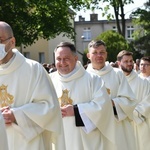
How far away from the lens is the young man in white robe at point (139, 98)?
813 centimetres

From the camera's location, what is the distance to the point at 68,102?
610 cm

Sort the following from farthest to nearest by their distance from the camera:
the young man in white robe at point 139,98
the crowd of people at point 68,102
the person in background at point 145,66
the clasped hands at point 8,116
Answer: the person in background at point 145,66, the young man in white robe at point 139,98, the crowd of people at point 68,102, the clasped hands at point 8,116

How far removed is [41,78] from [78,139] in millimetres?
1371

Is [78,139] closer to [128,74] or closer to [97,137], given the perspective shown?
[97,137]

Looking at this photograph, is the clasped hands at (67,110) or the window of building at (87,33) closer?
the clasped hands at (67,110)

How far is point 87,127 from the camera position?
601 centimetres

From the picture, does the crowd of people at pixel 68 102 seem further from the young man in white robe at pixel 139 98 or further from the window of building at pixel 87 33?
the window of building at pixel 87 33

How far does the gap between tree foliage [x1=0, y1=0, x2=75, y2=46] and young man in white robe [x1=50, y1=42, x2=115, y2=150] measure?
862 inches

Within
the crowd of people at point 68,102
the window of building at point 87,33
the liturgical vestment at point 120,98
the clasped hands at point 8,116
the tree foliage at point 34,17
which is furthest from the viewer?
the window of building at point 87,33

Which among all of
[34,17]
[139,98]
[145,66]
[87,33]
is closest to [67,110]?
A: [139,98]

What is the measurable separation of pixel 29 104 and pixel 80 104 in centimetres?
119

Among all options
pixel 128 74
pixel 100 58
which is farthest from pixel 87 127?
pixel 128 74

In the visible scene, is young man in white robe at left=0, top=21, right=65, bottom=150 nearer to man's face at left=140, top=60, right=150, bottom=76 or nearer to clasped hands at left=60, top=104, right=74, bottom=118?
clasped hands at left=60, top=104, right=74, bottom=118

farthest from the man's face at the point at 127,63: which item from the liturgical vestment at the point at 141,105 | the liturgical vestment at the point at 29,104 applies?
the liturgical vestment at the point at 29,104
